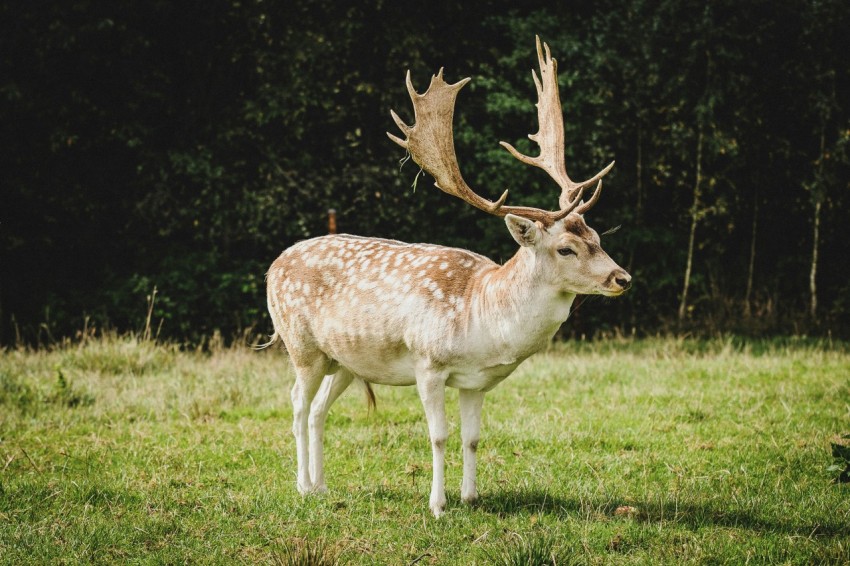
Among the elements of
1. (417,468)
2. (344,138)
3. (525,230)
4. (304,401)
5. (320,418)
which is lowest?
(417,468)

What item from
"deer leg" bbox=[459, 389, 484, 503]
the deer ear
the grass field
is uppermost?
the deer ear

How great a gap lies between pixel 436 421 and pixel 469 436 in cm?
26

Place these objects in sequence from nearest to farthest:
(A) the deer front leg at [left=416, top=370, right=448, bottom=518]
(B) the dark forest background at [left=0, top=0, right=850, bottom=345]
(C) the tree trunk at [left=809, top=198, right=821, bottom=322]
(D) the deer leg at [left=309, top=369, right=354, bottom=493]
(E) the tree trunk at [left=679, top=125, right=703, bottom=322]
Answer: (A) the deer front leg at [left=416, top=370, right=448, bottom=518]
(D) the deer leg at [left=309, top=369, right=354, bottom=493]
(B) the dark forest background at [left=0, top=0, right=850, bottom=345]
(E) the tree trunk at [left=679, top=125, right=703, bottom=322]
(C) the tree trunk at [left=809, top=198, right=821, bottom=322]

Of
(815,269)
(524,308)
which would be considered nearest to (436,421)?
(524,308)

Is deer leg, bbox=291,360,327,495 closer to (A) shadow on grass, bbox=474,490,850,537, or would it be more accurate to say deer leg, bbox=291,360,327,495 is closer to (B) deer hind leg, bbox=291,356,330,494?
(B) deer hind leg, bbox=291,356,330,494

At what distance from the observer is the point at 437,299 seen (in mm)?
4684

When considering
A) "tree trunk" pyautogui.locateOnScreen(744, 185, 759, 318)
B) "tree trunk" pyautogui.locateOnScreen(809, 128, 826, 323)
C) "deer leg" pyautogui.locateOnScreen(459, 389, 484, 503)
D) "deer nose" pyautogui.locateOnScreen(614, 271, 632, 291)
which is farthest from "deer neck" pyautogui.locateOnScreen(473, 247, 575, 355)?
"tree trunk" pyautogui.locateOnScreen(809, 128, 826, 323)

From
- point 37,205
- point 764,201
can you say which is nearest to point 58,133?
point 37,205

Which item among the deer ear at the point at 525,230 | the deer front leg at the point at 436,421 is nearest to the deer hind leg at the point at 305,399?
the deer front leg at the point at 436,421

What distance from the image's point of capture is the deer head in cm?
436

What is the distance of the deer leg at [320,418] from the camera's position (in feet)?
16.7

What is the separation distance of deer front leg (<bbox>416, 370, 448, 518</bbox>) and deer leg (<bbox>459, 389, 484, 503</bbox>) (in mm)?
169

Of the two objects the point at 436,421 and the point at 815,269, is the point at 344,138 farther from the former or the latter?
the point at 436,421

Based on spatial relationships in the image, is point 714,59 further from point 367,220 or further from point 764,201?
point 367,220
